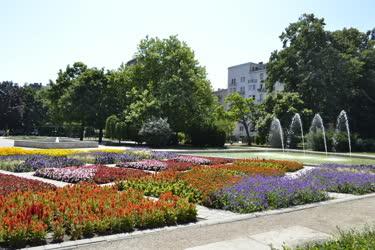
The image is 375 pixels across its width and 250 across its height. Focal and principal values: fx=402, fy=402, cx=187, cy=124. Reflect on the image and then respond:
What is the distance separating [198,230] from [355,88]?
154ft

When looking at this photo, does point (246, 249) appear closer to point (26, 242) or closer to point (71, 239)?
point (71, 239)

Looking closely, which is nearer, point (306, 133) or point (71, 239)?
point (71, 239)

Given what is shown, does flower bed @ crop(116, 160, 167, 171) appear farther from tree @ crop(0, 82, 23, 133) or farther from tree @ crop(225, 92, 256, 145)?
tree @ crop(0, 82, 23, 133)

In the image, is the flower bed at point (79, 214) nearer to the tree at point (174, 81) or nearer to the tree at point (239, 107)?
the tree at point (174, 81)

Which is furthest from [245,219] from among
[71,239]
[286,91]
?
[286,91]

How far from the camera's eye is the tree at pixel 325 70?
150 feet

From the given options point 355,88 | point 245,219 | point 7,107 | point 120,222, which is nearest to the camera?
point 120,222

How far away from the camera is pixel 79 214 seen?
24.7 ft

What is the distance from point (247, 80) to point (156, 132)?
61.7m

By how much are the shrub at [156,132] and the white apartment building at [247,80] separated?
5603 cm

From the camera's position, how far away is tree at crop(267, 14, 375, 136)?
150 ft

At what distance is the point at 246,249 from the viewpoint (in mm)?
6559

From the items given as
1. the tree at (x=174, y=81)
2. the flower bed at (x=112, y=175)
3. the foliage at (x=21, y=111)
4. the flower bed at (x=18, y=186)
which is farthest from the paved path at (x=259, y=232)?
the foliage at (x=21, y=111)

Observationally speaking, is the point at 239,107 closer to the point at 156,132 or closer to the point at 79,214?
the point at 156,132
